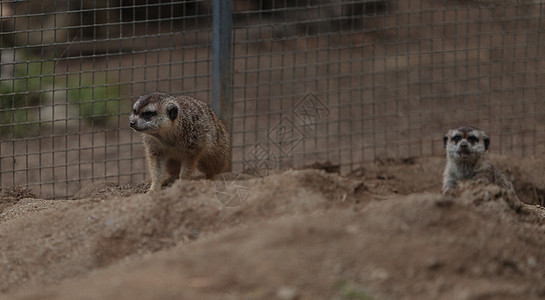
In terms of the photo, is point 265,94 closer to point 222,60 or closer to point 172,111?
point 222,60

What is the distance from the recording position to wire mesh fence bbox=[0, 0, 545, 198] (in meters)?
6.98

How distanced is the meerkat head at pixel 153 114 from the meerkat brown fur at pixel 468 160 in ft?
7.62

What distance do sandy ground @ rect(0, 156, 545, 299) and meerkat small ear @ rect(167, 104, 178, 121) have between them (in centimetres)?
167

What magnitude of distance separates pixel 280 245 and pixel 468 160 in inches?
140

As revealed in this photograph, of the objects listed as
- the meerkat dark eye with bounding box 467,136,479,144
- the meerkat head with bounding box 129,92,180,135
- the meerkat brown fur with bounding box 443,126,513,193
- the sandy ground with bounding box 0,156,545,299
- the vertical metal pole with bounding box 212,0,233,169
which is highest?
the vertical metal pole with bounding box 212,0,233,169

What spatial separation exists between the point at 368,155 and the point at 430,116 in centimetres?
148

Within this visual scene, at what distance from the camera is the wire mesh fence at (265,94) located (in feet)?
22.9

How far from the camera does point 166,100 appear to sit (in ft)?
19.5

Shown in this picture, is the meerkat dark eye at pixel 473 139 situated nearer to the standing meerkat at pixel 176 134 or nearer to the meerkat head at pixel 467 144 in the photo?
the meerkat head at pixel 467 144

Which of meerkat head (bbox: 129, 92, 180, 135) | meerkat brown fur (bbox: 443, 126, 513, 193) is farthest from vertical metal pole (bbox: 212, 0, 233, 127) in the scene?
meerkat brown fur (bbox: 443, 126, 513, 193)

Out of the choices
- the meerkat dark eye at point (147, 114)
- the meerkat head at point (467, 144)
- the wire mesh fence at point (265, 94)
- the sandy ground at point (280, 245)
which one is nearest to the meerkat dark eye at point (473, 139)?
the meerkat head at point (467, 144)

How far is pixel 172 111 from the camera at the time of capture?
5855mm

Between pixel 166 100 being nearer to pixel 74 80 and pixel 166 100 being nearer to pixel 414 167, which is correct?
pixel 414 167

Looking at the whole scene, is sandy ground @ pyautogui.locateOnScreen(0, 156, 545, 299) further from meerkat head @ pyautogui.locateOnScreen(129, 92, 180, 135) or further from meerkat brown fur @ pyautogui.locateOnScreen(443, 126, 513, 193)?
meerkat brown fur @ pyautogui.locateOnScreen(443, 126, 513, 193)
